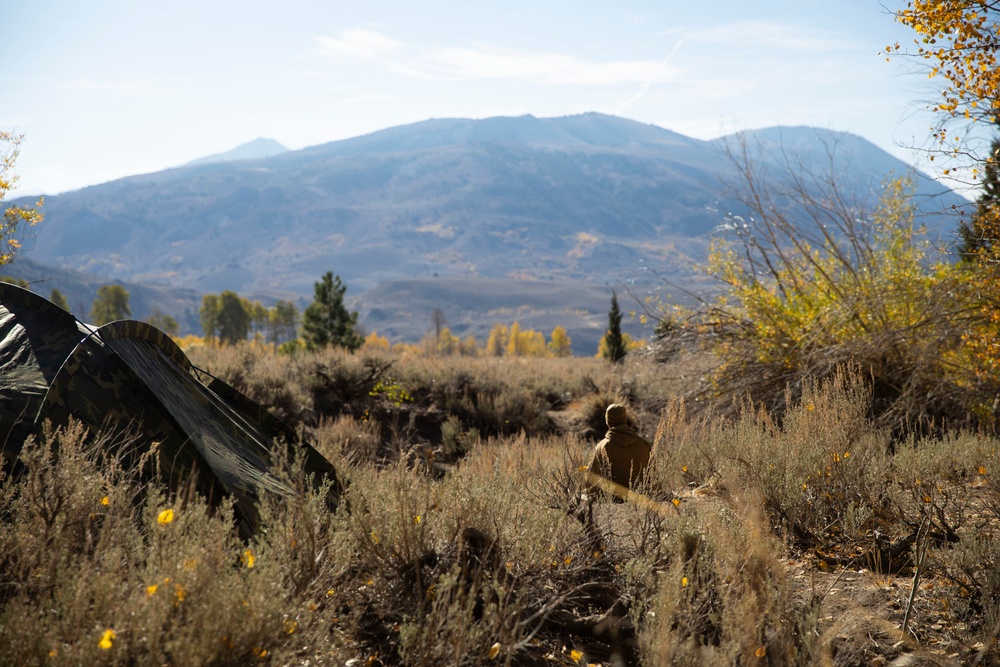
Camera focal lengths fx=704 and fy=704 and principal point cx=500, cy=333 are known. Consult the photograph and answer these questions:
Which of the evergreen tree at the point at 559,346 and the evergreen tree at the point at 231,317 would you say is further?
the evergreen tree at the point at 559,346

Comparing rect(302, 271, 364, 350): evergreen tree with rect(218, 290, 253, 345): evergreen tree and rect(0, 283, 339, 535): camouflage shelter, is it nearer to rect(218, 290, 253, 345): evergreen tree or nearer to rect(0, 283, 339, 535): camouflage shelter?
rect(0, 283, 339, 535): camouflage shelter

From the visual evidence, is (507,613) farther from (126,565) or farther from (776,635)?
(126,565)

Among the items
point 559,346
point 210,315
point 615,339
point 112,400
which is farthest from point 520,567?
point 559,346

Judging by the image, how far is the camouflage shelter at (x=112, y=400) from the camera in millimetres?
4320

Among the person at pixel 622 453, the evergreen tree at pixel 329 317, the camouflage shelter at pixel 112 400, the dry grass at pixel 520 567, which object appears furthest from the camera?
the evergreen tree at pixel 329 317

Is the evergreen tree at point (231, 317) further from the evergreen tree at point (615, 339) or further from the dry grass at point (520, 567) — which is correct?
the dry grass at point (520, 567)

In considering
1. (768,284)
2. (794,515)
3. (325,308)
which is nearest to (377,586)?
(794,515)

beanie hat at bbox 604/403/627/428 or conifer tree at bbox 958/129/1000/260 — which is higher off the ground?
conifer tree at bbox 958/129/1000/260

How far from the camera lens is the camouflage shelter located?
4.32 metres

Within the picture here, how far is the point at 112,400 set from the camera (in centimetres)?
456

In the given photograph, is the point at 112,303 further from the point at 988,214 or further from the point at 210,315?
the point at 988,214

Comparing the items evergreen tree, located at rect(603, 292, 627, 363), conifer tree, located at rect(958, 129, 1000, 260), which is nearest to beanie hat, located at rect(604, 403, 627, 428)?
conifer tree, located at rect(958, 129, 1000, 260)

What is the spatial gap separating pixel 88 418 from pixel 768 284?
9.22 meters

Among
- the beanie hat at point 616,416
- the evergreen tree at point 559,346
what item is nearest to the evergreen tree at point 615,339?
the beanie hat at point 616,416
